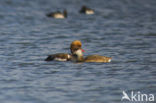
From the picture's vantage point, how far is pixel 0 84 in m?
13.9

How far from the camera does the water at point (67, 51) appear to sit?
514 inches

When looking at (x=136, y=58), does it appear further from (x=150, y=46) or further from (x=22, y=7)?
(x=22, y=7)

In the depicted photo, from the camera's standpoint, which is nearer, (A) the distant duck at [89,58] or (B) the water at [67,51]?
(B) the water at [67,51]

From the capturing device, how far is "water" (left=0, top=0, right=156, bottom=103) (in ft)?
42.9

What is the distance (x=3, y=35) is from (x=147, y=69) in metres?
10.9

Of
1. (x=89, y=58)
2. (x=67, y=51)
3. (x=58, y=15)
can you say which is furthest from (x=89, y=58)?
(x=58, y=15)

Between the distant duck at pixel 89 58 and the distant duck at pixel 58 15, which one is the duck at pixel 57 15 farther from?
the distant duck at pixel 89 58

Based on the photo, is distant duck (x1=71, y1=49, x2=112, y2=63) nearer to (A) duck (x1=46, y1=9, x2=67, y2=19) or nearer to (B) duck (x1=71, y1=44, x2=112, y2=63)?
(B) duck (x1=71, y1=44, x2=112, y2=63)

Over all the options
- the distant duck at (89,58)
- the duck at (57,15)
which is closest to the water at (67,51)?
the distant duck at (89,58)

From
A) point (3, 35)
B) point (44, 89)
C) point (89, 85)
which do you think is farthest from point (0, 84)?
point (3, 35)

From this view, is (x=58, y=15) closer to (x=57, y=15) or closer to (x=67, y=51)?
(x=57, y=15)

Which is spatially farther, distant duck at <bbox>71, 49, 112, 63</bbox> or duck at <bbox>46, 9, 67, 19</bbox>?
duck at <bbox>46, 9, 67, 19</bbox>

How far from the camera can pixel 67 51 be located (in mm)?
20625

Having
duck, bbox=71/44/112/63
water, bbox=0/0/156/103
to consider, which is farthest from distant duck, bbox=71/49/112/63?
water, bbox=0/0/156/103
